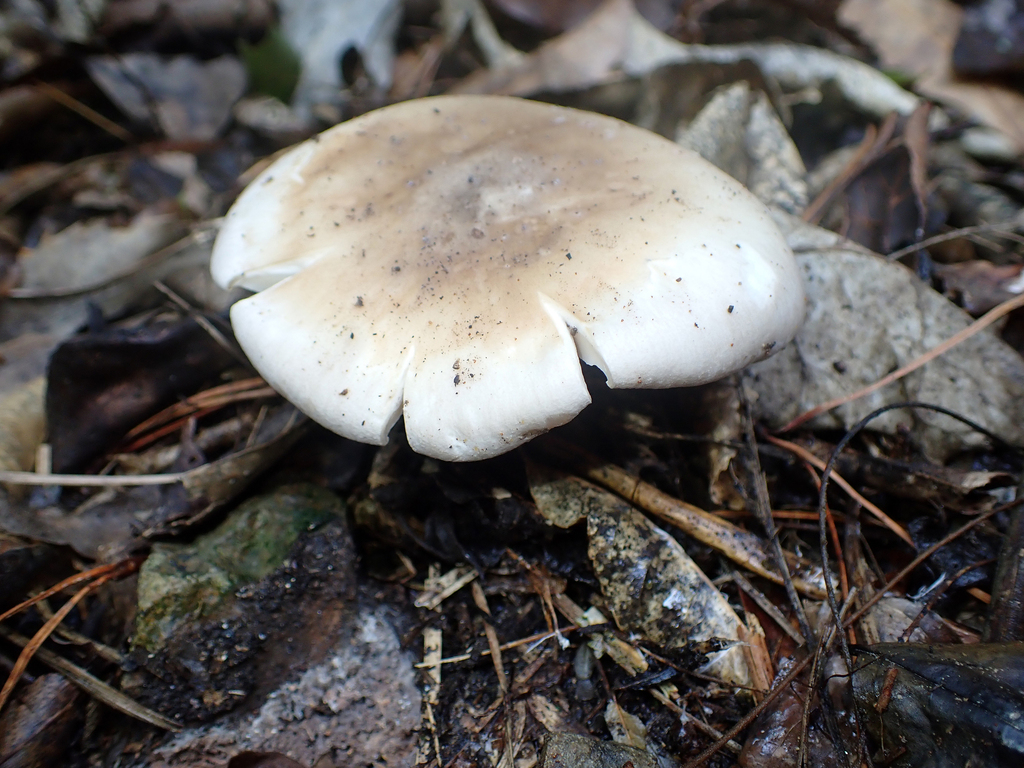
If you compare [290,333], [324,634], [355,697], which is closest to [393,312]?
[290,333]

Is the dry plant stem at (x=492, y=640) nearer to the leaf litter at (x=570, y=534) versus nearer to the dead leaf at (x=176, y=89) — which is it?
the leaf litter at (x=570, y=534)

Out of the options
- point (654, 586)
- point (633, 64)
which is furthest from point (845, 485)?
point (633, 64)

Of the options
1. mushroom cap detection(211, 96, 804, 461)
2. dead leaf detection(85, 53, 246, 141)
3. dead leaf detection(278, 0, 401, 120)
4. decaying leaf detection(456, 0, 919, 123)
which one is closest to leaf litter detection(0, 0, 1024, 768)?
decaying leaf detection(456, 0, 919, 123)

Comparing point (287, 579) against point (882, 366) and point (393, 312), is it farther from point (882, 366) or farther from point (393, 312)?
point (882, 366)

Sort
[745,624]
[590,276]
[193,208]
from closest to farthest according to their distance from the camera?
1. [590,276]
2. [745,624]
3. [193,208]

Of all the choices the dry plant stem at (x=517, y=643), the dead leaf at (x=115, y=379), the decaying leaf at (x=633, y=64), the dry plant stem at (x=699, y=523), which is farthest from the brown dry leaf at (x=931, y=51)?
the dead leaf at (x=115, y=379)

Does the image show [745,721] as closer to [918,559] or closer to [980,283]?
[918,559]
